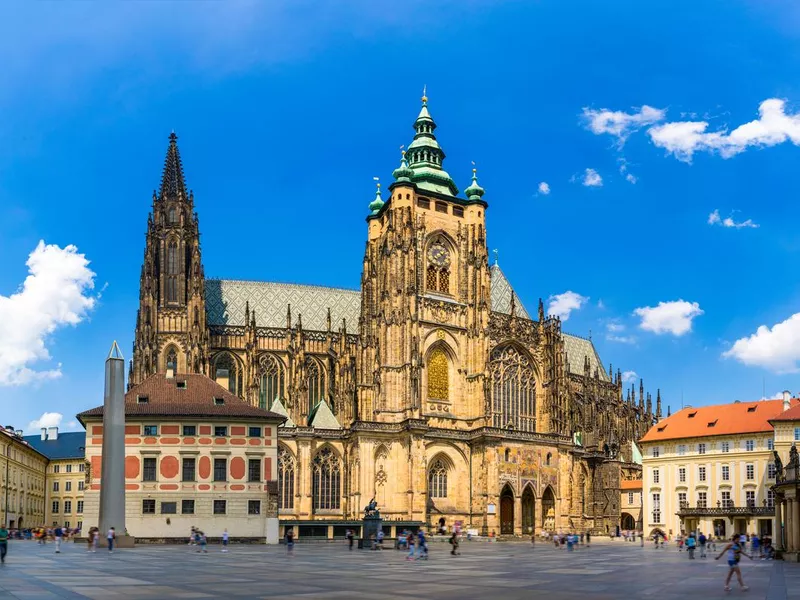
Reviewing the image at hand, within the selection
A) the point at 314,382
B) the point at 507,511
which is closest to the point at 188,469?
the point at 314,382

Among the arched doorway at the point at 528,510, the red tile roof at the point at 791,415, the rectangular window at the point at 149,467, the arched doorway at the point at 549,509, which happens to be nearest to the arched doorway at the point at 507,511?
the arched doorway at the point at 528,510

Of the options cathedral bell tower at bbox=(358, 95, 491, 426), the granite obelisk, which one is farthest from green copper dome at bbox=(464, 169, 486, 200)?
the granite obelisk

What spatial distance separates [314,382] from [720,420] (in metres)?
37.5

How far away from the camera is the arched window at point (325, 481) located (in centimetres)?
8294

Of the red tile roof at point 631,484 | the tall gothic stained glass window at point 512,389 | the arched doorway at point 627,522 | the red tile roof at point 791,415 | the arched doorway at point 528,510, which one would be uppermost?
the tall gothic stained glass window at point 512,389

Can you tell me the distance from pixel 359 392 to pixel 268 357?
11.7 metres

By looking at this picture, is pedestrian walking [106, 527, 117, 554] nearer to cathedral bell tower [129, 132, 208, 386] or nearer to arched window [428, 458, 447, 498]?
cathedral bell tower [129, 132, 208, 386]

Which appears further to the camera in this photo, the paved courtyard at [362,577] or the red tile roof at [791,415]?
the red tile roof at [791,415]

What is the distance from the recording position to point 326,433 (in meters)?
84.1

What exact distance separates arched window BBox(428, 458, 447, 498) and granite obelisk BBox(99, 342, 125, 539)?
40.3 m

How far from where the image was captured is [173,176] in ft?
303

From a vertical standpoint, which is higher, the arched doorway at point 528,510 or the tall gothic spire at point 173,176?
the tall gothic spire at point 173,176

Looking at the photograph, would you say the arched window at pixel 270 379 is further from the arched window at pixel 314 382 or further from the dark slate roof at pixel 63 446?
the dark slate roof at pixel 63 446

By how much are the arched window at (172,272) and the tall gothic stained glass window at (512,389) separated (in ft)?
96.3
